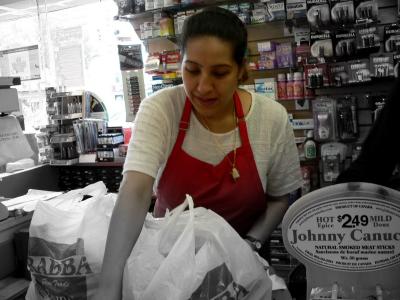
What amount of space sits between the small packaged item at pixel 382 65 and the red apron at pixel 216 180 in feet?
5.76

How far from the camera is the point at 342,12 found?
9.12 feet

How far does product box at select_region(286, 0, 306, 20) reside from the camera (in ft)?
9.60

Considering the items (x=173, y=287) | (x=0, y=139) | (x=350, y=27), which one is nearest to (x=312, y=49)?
(x=350, y=27)

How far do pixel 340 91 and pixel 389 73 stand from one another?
44 centimetres

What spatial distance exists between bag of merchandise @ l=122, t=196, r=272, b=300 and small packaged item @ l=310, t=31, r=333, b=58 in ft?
7.17

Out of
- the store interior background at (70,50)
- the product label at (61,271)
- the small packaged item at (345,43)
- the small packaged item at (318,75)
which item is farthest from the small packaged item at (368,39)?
the product label at (61,271)

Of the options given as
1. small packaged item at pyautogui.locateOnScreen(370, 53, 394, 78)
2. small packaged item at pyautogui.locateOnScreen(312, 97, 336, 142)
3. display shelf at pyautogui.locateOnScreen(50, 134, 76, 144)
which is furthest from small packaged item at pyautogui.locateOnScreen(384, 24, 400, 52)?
display shelf at pyautogui.locateOnScreen(50, 134, 76, 144)

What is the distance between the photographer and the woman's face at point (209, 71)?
1.16m

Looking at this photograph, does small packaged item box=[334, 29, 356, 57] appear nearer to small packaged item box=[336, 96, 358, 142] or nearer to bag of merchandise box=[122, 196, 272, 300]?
small packaged item box=[336, 96, 358, 142]

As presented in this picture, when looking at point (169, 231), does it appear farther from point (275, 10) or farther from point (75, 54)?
point (75, 54)

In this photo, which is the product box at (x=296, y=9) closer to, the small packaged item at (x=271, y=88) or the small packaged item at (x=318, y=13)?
the small packaged item at (x=318, y=13)

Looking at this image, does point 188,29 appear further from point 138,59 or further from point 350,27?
point 138,59

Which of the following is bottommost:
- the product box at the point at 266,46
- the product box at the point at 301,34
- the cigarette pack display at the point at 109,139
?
the cigarette pack display at the point at 109,139

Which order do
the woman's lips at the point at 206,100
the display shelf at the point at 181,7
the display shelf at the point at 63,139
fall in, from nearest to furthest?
the woman's lips at the point at 206,100, the display shelf at the point at 181,7, the display shelf at the point at 63,139
